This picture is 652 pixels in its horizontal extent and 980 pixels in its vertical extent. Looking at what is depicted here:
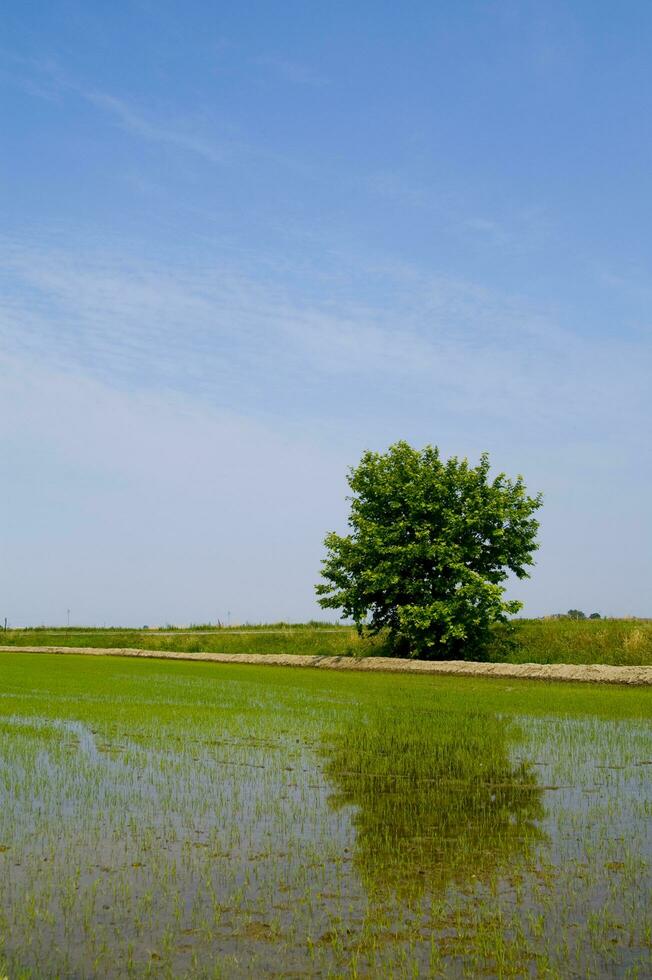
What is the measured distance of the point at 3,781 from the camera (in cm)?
1527

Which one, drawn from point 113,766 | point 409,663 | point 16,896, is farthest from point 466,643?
point 16,896

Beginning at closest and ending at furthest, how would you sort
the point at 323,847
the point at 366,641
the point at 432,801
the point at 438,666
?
the point at 323,847, the point at 432,801, the point at 438,666, the point at 366,641

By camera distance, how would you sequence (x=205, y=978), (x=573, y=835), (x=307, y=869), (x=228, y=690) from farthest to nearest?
(x=228, y=690)
(x=573, y=835)
(x=307, y=869)
(x=205, y=978)

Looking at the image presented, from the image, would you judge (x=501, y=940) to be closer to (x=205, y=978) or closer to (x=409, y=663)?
(x=205, y=978)

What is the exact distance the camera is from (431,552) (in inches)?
1907

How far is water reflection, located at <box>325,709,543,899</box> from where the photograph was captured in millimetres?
10508

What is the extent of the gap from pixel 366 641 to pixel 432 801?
46.2 m

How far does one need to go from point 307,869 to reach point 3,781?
728 cm

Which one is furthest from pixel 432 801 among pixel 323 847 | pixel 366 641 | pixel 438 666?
pixel 366 641

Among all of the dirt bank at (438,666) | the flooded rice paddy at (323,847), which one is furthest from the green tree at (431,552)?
the flooded rice paddy at (323,847)

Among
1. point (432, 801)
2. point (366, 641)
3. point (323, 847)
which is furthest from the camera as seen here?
point (366, 641)

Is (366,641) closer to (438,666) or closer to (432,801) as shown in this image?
(438,666)

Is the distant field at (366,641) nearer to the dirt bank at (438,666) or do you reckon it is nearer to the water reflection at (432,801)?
the dirt bank at (438,666)

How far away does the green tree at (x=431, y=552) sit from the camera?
159 ft
